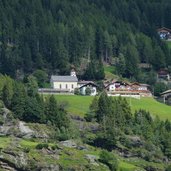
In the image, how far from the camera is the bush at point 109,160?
125m

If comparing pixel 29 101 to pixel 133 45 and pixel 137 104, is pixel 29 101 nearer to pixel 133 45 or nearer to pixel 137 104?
pixel 137 104

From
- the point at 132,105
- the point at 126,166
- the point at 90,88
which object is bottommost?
the point at 126,166

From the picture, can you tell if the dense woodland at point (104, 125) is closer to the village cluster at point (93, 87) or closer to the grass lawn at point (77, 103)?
the grass lawn at point (77, 103)

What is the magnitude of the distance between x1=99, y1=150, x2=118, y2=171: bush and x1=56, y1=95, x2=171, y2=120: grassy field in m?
19.1

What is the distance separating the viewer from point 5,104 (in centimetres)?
13775

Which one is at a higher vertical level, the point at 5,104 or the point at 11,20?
the point at 11,20

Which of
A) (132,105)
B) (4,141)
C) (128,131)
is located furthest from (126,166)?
(132,105)

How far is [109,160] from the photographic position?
125 metres

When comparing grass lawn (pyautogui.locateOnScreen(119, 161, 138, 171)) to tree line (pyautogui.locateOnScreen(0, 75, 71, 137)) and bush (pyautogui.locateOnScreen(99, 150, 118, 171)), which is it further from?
tree line (pyautogui.locateOnScreen(0, 75, 71, 137))

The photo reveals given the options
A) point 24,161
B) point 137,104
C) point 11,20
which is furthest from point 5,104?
point 11,20

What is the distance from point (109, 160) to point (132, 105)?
3637cm

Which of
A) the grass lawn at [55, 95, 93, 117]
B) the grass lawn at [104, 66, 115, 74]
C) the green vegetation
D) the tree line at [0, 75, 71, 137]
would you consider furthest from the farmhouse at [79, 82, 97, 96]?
the green vegetation

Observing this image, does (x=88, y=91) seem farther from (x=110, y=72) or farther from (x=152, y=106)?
(x=110, y=72)

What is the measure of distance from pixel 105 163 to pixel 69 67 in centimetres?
5695
